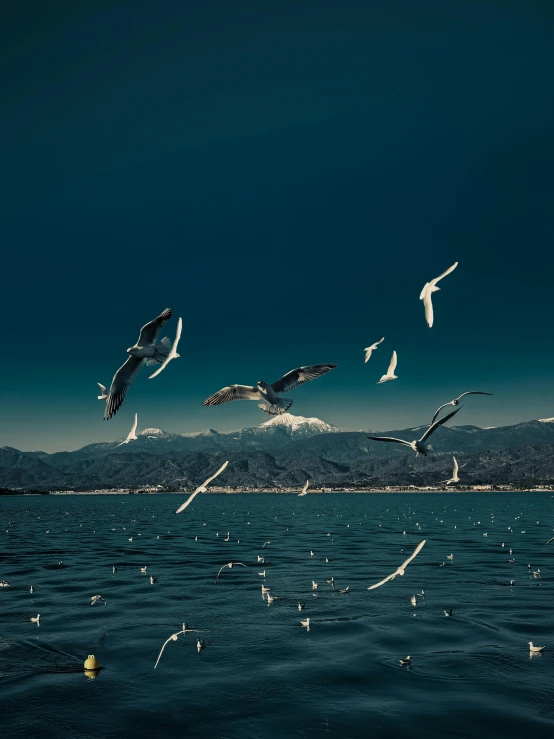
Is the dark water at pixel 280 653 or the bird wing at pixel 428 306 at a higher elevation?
the bird wing at pixel 428 306

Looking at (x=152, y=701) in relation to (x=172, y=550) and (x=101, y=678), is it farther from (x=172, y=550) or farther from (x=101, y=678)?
(x=172, y=550)

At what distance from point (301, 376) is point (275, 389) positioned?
1166mm

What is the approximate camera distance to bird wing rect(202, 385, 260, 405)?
22859mm

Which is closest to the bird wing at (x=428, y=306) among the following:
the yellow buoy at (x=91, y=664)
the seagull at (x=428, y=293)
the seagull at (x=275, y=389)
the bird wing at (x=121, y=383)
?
the seagull at (x=428, y=293)

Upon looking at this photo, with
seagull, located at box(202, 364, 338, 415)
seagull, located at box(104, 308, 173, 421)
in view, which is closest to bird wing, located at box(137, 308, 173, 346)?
seagull, located at box(104, 308, 173, 421)

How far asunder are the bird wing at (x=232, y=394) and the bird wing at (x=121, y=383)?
2.86m

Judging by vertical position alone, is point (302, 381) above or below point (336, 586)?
above

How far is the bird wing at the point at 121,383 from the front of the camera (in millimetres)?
21141

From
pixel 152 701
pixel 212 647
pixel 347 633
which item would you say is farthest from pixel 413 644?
pixel 152 701

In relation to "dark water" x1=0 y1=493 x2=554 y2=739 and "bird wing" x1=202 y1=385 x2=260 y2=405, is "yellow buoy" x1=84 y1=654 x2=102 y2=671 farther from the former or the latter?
"bird wing" x1=202 y1=385 x2=260 y2=405

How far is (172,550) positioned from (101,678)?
4973 centimetres

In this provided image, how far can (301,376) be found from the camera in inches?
919

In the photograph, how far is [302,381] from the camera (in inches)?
919

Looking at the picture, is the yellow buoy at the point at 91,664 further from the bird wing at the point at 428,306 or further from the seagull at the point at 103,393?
the bird wing at the point at 428,306
